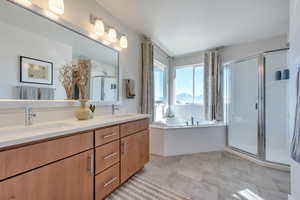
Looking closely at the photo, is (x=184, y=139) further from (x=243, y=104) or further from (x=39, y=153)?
(x=39, y=153)

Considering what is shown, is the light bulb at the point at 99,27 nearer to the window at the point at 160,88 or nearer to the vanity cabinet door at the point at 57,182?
the vanity cabinet door at the point at 57,182

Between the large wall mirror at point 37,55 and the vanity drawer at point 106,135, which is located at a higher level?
the large wall mirror at point 37,55

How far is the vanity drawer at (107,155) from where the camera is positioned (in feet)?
4.64

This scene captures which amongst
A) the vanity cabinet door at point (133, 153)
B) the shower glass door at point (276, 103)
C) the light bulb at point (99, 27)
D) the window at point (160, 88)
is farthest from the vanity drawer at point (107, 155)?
the shower glass door at point (276, 103)

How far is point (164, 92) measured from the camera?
4480 millimetres

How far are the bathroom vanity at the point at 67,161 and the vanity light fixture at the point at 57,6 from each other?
1.16 m

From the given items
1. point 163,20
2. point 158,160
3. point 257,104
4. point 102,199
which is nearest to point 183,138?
point 158,160

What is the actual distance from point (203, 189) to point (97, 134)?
140 cm

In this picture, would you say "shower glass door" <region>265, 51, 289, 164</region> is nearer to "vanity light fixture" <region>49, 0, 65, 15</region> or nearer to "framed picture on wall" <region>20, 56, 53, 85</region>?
"vanity light fixture" <region>49, 0, 65, 15</region>

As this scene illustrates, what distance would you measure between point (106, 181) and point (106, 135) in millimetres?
447

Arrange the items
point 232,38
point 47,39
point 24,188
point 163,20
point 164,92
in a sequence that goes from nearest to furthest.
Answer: point 24,188, point 47,39, point 163,20, point 232,38, point 164,92

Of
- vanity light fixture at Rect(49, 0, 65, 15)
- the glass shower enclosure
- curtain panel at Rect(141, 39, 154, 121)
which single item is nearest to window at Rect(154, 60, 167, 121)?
curtain panel at Rect(141, 39, 154, 121)

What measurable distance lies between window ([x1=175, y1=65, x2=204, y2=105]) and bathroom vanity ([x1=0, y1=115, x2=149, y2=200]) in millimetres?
3033

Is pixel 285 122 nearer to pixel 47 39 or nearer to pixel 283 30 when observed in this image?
pixel 283 30
